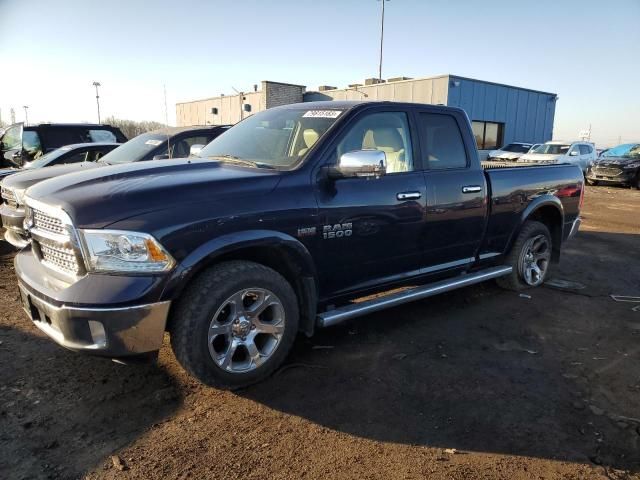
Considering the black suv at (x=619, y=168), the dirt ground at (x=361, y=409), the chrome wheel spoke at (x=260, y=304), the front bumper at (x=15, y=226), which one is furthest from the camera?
the black suv at (x=619, y=168)

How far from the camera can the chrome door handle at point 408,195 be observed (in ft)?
12.7

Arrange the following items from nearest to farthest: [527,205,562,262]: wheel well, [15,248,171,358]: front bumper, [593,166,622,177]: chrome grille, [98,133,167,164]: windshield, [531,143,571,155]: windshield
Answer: [15,248,171,358]: front bumper, [527,205,562,262]: wheel well, [98,133,167,164]: windshield, [593,166,622,177]: chrome grille, [531,143,571,155]: windshield

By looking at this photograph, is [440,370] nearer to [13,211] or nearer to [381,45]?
[13,211]

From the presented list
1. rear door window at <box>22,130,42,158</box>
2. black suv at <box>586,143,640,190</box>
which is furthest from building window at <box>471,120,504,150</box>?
rear door window at <box>22,130,42,158</box>

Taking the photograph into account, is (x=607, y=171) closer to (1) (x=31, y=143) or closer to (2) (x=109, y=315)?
(1) (x=31, y=143)

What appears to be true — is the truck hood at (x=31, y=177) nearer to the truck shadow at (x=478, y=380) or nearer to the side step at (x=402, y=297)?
the side step at (x=402, y=297)

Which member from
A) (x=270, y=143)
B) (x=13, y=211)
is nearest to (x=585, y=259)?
(x=270, y=143)

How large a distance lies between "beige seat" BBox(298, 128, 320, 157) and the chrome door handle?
2.65 feet

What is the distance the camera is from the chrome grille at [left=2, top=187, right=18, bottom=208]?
6.17 m

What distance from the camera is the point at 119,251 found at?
2.71 meters

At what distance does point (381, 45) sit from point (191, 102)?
1540 cm

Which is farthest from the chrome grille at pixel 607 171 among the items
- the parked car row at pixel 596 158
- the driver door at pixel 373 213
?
the driver door at pixel 373 213

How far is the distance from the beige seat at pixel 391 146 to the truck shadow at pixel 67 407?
95.7 inches

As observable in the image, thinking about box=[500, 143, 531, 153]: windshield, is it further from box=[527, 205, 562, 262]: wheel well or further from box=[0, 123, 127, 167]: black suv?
box=[527, 205, 562, 262]: wheel well
